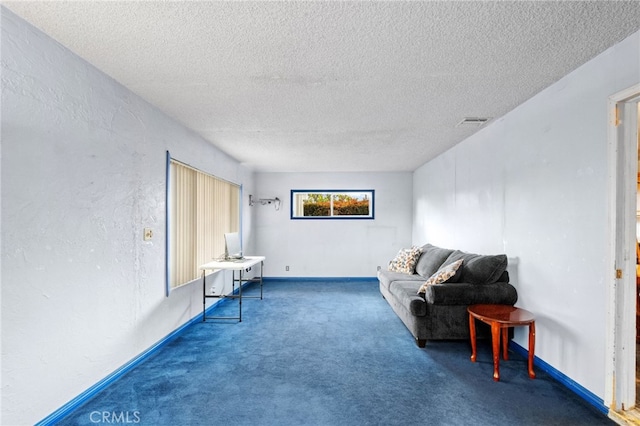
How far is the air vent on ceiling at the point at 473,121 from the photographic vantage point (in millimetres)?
3295

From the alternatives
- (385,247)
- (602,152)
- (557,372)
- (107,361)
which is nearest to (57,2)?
(107,361)

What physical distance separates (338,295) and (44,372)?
4.06 m

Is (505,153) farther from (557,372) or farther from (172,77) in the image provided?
(172,77)

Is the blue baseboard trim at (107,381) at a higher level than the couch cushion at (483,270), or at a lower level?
lower

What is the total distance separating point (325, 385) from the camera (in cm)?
241

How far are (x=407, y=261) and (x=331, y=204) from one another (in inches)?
94.7

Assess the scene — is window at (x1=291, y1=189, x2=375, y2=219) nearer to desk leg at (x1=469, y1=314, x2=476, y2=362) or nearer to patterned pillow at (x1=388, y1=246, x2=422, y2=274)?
patterned pillow at (x1=388, y1=246, x2=422, y2=274)

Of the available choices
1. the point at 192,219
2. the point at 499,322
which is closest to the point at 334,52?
the point at 499,322

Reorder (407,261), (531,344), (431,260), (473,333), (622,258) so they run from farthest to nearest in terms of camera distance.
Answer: (407,261) < (431,260) < (473,333) < (531,344) < (622,258)

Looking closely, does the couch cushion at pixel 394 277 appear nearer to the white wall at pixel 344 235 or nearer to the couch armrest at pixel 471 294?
the couch armrest at pixel 471 294

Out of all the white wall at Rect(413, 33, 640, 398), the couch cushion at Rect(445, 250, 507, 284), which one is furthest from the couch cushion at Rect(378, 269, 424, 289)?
the white wall at Rect(413, 33, 640, 398)

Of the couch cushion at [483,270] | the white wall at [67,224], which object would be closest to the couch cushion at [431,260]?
the couch cushion at [483,270]

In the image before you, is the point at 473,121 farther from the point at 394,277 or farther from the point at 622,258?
the point at 394,277

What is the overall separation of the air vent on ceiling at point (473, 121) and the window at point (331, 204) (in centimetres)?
339
